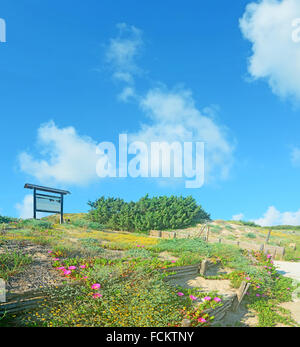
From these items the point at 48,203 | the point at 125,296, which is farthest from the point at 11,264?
the point at 48,203

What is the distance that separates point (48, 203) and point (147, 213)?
1260cm

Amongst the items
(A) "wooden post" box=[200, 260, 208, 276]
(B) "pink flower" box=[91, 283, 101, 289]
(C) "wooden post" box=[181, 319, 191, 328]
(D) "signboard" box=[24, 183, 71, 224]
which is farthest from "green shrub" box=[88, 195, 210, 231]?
(C) "wooden post" box=[181, 319, 191, 328]

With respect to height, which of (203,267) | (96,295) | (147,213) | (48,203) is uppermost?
(48,203)

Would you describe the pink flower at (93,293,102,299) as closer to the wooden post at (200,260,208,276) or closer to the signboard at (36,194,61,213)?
the wooden post at (200,260,208,276)

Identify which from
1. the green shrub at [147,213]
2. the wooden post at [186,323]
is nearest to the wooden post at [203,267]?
the wooden post at [186,323]

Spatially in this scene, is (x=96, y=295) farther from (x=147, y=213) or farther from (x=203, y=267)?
(x=147, y=213)

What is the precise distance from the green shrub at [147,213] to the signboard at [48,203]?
346 inches

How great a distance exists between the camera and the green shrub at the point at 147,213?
97.2ft

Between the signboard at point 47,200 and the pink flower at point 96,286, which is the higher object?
the signboard at point 47,200

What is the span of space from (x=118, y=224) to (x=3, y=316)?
2580cm

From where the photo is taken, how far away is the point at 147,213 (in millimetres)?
30016

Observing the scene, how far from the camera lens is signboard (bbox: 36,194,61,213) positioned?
19994mm

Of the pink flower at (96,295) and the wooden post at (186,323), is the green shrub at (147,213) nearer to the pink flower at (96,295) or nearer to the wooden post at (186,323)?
the pink flower at (96,295)

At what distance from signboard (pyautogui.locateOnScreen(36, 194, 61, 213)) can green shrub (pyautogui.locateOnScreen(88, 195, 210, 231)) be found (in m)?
8.80
